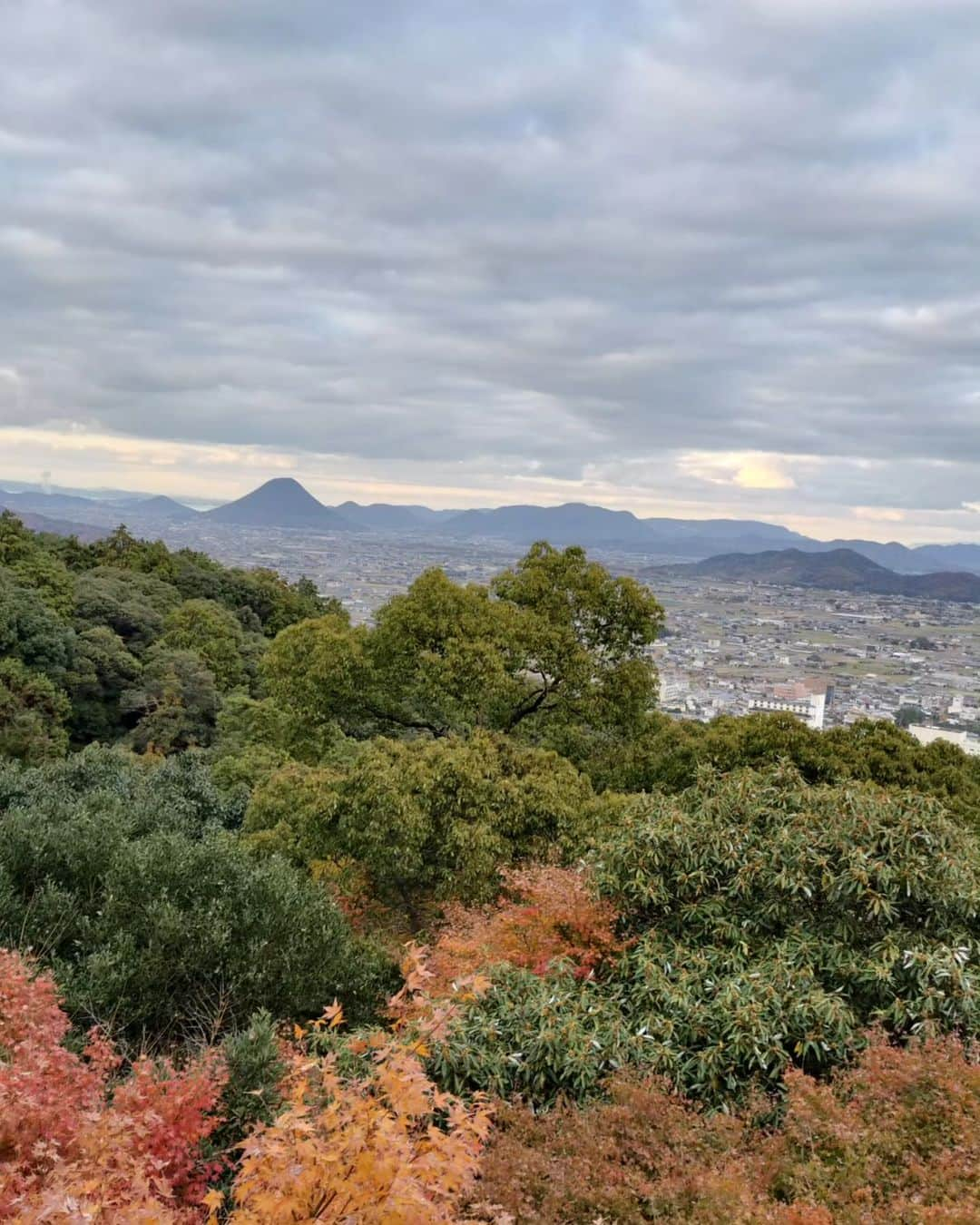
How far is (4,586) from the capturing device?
2839cm

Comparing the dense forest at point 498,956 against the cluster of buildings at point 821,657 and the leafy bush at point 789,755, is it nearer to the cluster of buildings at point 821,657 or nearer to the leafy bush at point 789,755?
the leafy bush at point 789,755

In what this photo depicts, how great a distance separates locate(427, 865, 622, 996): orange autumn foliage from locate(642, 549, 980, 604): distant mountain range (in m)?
61.5

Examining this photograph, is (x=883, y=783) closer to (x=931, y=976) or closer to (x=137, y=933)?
(x=931, y=976)

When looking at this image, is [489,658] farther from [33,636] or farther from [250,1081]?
[33,636]

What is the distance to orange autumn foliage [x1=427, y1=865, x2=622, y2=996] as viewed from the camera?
7254 millimetres

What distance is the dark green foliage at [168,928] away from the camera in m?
7.11

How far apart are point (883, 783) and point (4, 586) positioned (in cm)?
2927

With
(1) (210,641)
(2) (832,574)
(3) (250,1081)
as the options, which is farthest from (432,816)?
(2) (832,574)

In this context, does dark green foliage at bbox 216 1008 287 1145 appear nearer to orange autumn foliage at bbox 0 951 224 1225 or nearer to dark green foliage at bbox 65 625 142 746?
orange autumn foliage at bbox 0 951 224 1225

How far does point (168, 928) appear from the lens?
23.7 feet

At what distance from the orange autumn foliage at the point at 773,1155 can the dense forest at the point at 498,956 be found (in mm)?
21

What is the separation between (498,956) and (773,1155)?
328 centimetres

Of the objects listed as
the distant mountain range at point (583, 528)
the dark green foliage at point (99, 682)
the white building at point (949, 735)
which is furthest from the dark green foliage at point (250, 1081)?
the distant mountain range at point (583, 528)

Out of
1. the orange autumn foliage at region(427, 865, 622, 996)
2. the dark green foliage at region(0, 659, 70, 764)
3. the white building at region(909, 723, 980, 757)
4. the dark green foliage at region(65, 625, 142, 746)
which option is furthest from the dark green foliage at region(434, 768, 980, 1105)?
the dark green foliage at region(65, 625, 142, 746)
